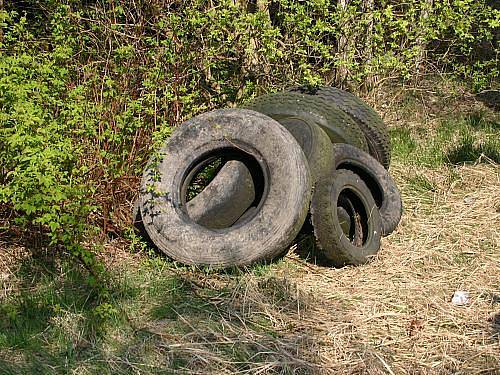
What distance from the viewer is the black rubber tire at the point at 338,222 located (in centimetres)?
529

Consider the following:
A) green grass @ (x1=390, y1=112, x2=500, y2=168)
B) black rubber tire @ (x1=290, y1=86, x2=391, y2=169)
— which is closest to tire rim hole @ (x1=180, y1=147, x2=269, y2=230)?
black rubber tire @ (x1=290, y1=86, x2=391, y2=169)

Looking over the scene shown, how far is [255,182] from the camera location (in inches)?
230

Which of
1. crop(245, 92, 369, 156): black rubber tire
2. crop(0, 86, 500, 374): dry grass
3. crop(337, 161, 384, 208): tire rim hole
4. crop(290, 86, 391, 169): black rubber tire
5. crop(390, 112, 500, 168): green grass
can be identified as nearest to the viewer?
crop(0, 86, 500, 374): dry grass

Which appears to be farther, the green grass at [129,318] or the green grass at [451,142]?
the green grass at [451,142]

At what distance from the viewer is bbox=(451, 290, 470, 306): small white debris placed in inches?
193

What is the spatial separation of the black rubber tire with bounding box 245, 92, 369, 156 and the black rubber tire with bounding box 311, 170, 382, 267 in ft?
2.06

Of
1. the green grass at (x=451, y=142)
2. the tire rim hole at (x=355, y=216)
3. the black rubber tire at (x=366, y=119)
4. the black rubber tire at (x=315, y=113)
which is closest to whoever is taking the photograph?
the tire rim hole at (x=355, y=216)

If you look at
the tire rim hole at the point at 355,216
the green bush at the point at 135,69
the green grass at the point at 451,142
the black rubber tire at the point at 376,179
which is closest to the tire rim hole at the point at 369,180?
the black rubber tire at the point at 376,179

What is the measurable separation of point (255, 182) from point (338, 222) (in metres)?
0.81

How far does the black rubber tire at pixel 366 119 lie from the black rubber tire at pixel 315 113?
123 mm

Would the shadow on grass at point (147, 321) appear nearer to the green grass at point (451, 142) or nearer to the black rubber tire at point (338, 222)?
the black rubber tire at point (338, 222)

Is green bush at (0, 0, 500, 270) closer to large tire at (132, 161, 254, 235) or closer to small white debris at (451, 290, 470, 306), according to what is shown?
large tire at (132, 161, 254, 235)

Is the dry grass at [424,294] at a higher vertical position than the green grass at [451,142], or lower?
lower

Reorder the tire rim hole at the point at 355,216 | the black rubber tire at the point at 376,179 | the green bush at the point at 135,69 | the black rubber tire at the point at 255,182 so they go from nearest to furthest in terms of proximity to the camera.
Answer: the green bush at the point at 135,69
the black rubber tire at the point at 255,182
the tire rim hole at the point at 355,216
the black rubber tire at the point at 376,179
